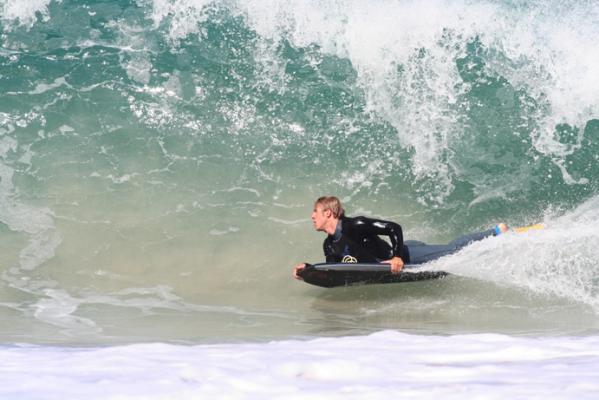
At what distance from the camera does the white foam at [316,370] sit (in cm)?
371

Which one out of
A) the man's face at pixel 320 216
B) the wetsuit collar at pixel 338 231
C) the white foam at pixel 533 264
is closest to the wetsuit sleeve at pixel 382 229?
the wetsuit collar at pixel 338 231

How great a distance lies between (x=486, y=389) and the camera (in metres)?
3.68

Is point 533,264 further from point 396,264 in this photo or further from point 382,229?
point 382,229

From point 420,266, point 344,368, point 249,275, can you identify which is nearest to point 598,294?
point 420,266

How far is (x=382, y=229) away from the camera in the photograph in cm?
718

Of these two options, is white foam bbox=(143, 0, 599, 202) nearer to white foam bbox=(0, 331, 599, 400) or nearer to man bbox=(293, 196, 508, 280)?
man bbox=(293, 196, 508, 280)

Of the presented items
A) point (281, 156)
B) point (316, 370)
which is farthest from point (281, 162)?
point (316, 370)

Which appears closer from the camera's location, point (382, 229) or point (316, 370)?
point (316, 370)

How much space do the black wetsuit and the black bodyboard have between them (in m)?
0.12

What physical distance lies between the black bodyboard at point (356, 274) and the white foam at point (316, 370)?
1.99 metres

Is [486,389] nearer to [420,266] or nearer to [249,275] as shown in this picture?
[420,266]

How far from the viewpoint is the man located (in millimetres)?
7180

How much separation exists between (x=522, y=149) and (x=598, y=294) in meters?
3.55

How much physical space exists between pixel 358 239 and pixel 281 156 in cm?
309
